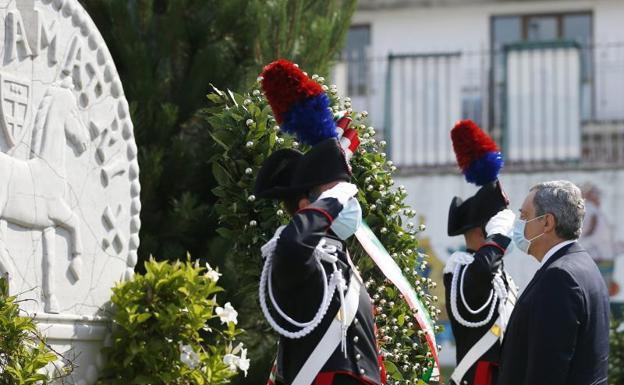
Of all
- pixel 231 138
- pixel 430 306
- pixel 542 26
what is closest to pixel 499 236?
pixel 430 306

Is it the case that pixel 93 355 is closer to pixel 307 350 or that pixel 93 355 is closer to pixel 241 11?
pixel 307 350

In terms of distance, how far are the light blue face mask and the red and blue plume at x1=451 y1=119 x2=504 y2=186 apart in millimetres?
2059

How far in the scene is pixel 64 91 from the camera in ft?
17.4

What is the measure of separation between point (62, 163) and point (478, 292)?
228cm

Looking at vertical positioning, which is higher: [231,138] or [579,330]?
[231,138]

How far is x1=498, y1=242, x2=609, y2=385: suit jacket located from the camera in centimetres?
482

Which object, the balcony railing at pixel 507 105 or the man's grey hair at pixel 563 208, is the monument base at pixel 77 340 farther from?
the balcony railing at pixel 507 105

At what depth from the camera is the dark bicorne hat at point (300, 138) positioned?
185 inches

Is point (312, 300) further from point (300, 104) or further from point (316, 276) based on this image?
point (300, 104)

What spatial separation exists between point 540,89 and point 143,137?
7.98 m

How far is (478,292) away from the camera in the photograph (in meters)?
6.40

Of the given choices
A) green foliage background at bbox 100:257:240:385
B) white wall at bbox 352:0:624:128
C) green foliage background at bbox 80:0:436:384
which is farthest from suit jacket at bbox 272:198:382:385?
white wall at bbox 352:0:624:128

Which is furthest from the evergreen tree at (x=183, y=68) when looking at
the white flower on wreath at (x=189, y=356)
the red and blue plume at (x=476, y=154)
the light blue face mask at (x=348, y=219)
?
the light blue face mask at (x=348, y=219)

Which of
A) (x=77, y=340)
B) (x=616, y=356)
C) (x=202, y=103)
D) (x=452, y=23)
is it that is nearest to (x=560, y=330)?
(x=77, y=340)
